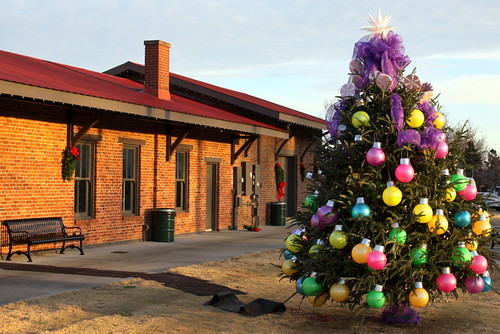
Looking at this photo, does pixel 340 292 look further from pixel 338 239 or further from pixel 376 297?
pixel 338 239

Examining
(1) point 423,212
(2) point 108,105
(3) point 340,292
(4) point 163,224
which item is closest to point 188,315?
(3) point 340,292

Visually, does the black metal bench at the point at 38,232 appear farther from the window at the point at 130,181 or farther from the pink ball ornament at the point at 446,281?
the pink ball ornament at the point at 446,281

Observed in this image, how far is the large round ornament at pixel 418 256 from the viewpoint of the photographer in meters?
7.42

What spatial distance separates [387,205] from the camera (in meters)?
7.59

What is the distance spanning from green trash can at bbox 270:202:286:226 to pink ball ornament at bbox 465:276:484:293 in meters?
17.1

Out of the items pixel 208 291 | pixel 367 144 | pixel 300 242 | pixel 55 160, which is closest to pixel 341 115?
pixel 367 144

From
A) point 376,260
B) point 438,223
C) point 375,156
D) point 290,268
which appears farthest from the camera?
point 290,268

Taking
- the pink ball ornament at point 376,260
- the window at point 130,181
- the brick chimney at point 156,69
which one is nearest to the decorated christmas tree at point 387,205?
the pink ball ornament at point 376,260

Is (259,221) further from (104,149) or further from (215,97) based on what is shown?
(104,149)

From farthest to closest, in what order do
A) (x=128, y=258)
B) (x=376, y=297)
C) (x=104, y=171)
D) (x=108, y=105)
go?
(x=104, y=171), (x=108, y=105), (x=128, y=258), (x=376, y=297)

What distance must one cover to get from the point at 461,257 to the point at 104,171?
10.2 meters

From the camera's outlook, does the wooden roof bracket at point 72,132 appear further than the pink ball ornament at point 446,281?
Yes

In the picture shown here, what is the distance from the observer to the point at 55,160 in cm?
1446

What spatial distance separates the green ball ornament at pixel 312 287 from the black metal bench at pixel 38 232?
716 cm
